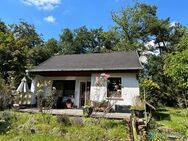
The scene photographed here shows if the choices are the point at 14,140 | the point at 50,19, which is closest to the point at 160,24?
the point at 50,19

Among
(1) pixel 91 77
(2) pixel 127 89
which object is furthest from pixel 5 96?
(2) pixel 127 89

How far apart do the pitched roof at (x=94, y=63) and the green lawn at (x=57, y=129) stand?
236 inches

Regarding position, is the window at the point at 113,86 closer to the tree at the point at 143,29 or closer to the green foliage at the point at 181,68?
the green foliage at the point at 181,68

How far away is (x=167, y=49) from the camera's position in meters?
33.5

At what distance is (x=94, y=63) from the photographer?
17703mm

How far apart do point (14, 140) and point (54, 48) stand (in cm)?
3635

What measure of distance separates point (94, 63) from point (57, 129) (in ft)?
29.6

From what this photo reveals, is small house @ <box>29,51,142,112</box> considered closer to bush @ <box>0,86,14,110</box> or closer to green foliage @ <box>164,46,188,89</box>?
green foliage @ <box>164,46,188,89</box>

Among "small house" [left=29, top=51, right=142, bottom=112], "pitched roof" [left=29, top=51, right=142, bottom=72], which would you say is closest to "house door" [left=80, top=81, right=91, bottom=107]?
"small house" [left=29, top=51, right=142, bottom=112]

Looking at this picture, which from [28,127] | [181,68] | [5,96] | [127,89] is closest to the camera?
[28,127]

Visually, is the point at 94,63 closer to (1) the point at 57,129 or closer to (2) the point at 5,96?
(2) the point at 5,96

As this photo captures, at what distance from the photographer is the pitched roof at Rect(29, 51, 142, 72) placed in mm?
15859

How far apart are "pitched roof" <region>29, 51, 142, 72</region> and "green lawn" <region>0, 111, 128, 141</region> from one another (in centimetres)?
599

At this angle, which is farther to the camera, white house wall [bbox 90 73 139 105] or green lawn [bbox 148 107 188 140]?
white house wall [bbox 90 73 139 105]
